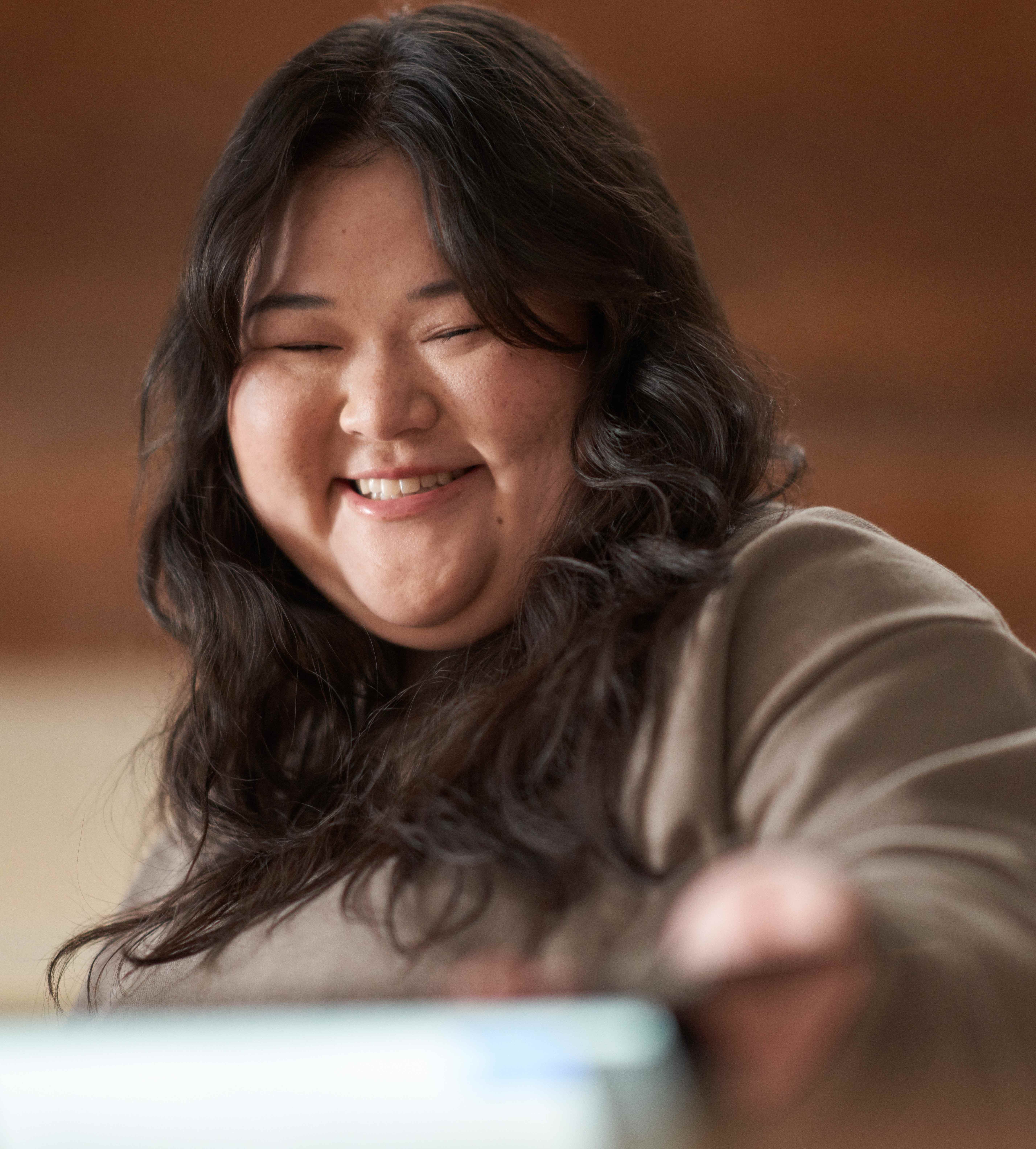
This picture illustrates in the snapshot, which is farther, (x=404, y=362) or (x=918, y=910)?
(x=404, y=362)

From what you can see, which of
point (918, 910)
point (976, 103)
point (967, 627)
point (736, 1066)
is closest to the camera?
point (736, 1066)

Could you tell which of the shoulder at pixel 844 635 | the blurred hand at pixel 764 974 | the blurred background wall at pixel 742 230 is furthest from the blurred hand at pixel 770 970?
the blurred background wall at pixel 742 230

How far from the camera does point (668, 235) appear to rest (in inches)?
31.2

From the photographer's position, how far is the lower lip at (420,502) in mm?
747

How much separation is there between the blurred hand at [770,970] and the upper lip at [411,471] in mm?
432

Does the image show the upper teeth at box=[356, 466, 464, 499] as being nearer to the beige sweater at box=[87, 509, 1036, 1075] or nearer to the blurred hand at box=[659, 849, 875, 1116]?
the beige sweater at box=[87, 509, 1036, 1075]

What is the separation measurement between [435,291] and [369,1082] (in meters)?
0.52

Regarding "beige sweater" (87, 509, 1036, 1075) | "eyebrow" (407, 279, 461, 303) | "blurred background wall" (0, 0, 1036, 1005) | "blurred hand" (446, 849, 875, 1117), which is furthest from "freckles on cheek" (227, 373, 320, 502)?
"blurred background wall" (0, 0, 1036, 1005)

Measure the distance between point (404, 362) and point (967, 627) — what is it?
1.21 ft

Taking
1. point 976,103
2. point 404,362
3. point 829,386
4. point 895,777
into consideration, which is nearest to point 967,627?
point 895,777

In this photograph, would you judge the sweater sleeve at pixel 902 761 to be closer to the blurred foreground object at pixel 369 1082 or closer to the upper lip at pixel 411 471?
the blurred foreground object at pixel 369 1082

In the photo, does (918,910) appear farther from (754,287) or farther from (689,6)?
(689,6)

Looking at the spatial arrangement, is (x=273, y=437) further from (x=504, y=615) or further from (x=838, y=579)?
(x=838, y=579)

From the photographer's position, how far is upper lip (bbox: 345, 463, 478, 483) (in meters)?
0.74
